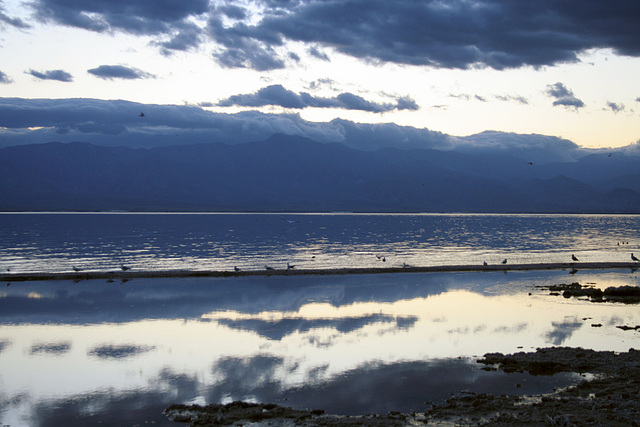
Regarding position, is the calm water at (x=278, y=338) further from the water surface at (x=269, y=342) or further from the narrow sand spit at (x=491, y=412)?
the narrow sand spit at (x=491, y=412)

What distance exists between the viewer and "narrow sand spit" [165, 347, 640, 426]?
12906 millimetres

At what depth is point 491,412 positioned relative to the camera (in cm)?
1366

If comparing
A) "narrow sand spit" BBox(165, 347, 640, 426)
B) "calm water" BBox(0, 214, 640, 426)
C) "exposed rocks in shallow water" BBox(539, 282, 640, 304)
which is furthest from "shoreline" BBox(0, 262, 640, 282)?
"narrow sand spit" BBox(165, 347, 640, 426)

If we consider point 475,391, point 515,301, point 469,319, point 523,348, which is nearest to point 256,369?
point 475,391

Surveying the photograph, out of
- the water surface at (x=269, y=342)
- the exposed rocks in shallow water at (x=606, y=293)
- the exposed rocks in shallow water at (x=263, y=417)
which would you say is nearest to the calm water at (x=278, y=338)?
the water surface at (x=269, y=342)

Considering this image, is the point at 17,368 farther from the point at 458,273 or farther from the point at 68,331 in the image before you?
the point at 458,273

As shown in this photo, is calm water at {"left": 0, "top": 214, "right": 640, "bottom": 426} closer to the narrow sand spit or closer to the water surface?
the water surface

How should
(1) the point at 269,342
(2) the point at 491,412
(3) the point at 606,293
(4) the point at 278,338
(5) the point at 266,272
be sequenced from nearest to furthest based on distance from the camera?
(2) the point at 491,412 < (1) the point at 269,342 < (4) the point at 278,338 < (3) the point at 606,293 < (5) the point at 266,272

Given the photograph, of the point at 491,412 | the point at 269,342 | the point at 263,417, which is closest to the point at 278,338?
the point at 269,342

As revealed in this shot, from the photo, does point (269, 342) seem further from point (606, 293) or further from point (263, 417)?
point (606, 293)

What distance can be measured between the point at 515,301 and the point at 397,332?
35.0ft

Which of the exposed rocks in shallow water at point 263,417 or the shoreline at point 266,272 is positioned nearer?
the exposed rocks in shallow water at point 263,417

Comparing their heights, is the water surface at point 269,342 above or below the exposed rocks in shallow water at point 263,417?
below

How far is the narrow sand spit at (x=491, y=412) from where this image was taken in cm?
1291
